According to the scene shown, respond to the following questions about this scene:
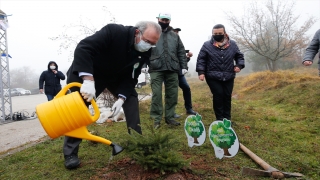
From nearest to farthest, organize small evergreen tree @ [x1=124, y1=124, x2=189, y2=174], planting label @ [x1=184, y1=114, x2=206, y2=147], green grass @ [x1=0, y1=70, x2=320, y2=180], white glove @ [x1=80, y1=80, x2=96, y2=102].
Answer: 1. small evergreen tree @ [x1=124, y1=124, x2=189, y2=174]
2. white glove @ [x1=80, y1=80, x2=96, y2=102]
3. green grass @ [x1=0, y1=70, x2=320, y2=180]
4. planting label @ [x1=184, y1=114, x2=206, y2=147]

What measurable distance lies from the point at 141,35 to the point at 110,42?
0.32m

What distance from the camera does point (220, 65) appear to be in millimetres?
4082

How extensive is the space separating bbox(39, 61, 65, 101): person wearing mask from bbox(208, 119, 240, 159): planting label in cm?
659

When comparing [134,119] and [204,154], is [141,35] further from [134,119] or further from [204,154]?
[204,154]

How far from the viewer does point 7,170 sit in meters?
2.85

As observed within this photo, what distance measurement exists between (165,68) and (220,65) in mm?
887

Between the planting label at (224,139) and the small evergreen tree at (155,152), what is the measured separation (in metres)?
0.66

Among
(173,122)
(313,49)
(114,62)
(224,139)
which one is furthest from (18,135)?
(313,49)

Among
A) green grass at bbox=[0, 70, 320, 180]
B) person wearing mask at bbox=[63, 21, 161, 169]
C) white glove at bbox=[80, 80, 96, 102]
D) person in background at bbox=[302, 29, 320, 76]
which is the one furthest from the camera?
person in background at bbox=[302, 29, 320, 76]

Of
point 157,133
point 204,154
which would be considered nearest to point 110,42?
point 157,133

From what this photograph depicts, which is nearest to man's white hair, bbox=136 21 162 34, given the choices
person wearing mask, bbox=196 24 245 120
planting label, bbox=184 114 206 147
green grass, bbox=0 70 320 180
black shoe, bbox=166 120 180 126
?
green grass, bbox=0 70 320 180

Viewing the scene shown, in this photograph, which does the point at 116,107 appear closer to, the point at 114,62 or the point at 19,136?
the point at 114,62

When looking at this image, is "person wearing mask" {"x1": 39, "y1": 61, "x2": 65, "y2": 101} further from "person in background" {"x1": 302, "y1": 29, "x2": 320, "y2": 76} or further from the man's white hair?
"person in background" {"x1": 302, "y1": 29, "x2": 320, "y2": 76}

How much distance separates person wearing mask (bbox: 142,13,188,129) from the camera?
14.3ft
